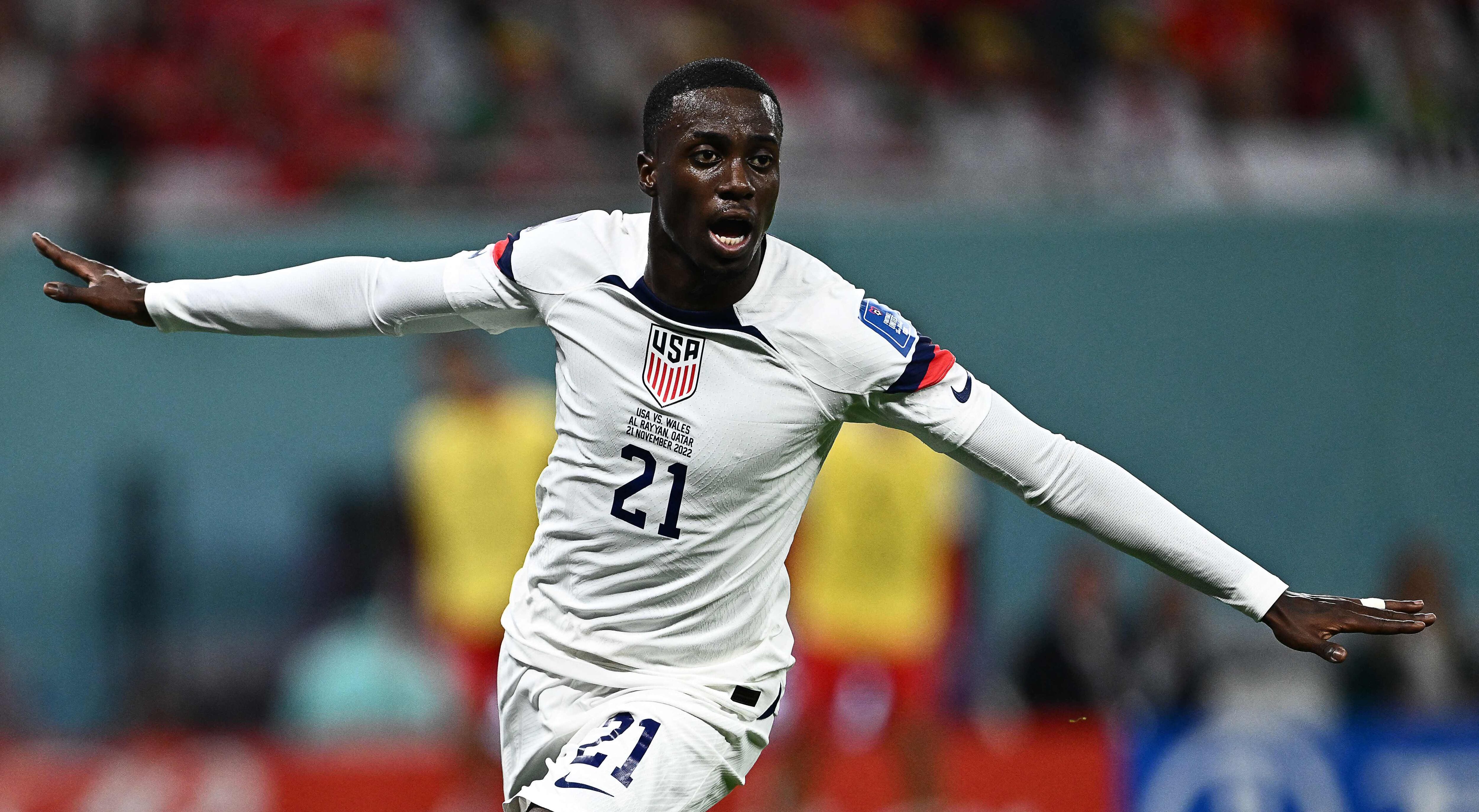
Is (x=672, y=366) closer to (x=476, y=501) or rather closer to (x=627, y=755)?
(x=627, y=755)

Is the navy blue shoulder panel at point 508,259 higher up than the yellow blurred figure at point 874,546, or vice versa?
the navy blue shoulder panel at point 508,259

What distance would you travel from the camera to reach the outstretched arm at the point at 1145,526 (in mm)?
3586

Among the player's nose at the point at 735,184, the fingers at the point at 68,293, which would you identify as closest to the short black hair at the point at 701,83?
the player's nose at the point at 735,184

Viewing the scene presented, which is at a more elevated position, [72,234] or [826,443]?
[826,443]

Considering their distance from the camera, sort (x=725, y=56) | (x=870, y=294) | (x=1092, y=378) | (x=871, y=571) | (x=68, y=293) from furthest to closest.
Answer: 1. (x=725, y=56)
2. (x=1092, y=378)
3. (x=870, y=294)
4. (x=871, y=571)
5. (x=68, y=293)

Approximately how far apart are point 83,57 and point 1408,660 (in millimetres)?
7738

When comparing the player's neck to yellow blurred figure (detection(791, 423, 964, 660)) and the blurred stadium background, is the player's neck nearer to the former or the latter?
yellow blurred figure (detection(791, 423, 964, 660))

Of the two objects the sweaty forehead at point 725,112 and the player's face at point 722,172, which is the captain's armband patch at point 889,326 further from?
the sweaty forehead at point 725,112

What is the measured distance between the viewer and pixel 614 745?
3.56 m

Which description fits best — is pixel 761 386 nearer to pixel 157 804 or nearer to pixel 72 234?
pixel 157 804

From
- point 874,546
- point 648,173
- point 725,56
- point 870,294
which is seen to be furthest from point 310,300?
point 725,56

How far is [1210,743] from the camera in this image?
6809 mm

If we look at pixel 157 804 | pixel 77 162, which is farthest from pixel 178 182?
pixel 157 804

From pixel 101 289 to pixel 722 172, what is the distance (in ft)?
4.82
